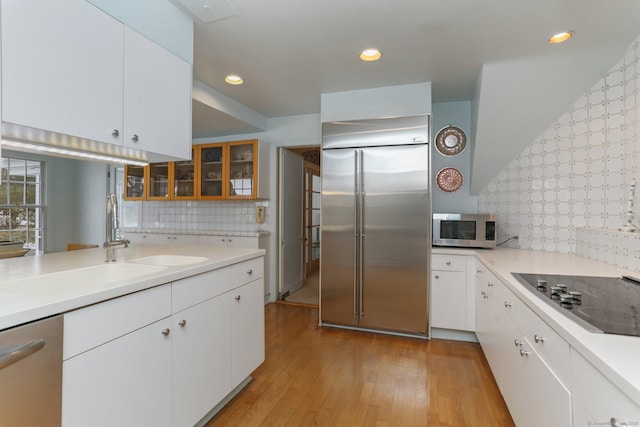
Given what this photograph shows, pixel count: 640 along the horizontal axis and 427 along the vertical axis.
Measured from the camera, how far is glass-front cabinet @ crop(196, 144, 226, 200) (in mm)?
3893

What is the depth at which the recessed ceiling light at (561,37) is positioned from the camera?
6.44ft

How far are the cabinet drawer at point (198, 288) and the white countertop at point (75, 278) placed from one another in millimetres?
38

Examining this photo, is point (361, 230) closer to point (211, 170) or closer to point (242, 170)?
point (242, 170)

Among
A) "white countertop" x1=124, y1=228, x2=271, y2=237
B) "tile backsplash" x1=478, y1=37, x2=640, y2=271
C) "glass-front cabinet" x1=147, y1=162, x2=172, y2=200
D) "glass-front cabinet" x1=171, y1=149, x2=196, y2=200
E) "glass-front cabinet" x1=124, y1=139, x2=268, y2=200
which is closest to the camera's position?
"tile backsplash" x1=478, y1=37, x2=640, y2=271

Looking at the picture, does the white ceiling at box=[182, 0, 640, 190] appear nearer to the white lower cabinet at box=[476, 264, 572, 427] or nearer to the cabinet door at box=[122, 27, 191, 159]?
the cabinet door at box=[122, 27, 191, 159]

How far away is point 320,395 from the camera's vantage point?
1.94m

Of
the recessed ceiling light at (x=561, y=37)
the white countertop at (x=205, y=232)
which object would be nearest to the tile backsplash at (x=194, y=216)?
the white countertop at (x=205, y=232)

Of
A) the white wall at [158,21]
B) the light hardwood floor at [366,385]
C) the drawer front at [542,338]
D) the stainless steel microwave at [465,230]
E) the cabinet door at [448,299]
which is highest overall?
the white wall at [158,21]

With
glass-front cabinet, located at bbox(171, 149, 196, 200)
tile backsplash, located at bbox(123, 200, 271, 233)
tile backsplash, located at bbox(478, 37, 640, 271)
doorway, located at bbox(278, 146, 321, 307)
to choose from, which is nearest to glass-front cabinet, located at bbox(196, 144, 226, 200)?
glass-front cabinet, located at bbox(171, 149, 196, 200)

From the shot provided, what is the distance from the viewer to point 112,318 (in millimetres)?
1098

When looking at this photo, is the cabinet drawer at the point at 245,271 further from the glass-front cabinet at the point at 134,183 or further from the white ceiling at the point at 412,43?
the glass-front cabinet at the point at 134,183

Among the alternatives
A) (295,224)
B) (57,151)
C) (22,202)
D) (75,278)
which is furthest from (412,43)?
(22,202)

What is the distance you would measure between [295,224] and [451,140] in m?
2.34

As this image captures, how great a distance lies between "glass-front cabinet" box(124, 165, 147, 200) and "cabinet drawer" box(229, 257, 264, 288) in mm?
3080
